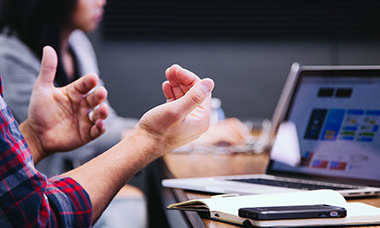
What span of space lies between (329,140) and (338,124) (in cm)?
5

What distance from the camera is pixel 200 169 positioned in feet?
5.02

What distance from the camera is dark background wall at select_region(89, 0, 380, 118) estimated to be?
372 cm

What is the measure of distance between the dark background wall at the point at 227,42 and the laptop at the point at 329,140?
2390 mm

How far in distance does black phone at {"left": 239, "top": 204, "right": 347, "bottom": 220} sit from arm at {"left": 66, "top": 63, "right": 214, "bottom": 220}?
25 centimetres

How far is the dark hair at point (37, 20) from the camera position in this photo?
2183mm

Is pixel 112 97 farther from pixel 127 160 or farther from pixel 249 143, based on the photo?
pixel 127 160

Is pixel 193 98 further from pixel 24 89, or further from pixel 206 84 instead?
pixel 24 89

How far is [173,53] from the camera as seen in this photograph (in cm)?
376

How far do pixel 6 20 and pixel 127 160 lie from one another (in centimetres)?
152

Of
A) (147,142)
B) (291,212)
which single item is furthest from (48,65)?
(291,212)

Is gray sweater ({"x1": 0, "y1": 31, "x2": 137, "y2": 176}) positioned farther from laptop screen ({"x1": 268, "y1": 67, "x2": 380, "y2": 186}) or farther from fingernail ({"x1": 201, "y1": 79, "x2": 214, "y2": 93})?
fingernail ({"x1": 201, "y1": 79, "x2": 214, "y2": 93})

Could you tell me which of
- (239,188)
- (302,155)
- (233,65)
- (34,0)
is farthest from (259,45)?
(239,188)

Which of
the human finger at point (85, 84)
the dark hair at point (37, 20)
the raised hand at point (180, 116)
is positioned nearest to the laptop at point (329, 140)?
the raised hand at point (180, 116)

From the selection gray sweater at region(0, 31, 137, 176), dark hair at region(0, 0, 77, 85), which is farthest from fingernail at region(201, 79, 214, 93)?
dark hair at region(0, 0, 77, 85)
